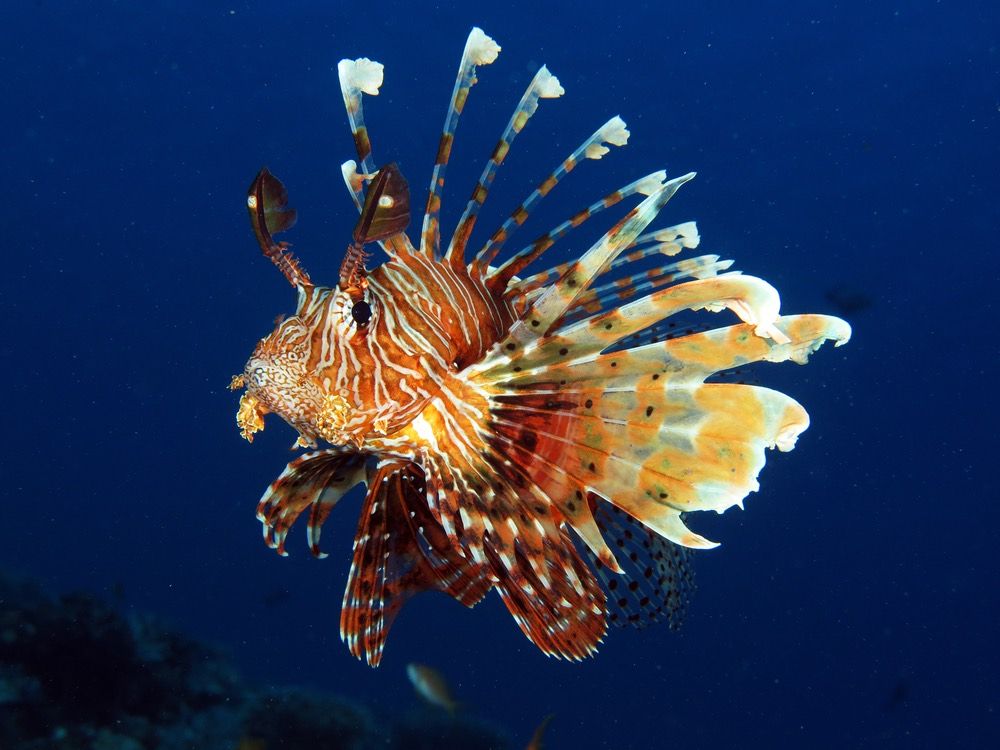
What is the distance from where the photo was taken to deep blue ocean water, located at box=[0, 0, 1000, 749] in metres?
30.8

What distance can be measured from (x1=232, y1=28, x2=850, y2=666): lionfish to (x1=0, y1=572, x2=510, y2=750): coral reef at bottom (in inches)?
272

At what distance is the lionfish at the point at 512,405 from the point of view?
9.82ft

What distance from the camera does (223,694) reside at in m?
13.1

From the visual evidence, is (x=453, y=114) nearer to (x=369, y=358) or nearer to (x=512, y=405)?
(x=369, y=358)

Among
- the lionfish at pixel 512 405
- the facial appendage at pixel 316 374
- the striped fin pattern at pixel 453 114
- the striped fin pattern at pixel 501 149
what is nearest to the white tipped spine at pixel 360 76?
the lionfish at pixel 512 405

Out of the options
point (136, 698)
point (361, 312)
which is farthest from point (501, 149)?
point (136, 698)

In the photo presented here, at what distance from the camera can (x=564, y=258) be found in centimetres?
3058

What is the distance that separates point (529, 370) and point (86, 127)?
4463 centimetres

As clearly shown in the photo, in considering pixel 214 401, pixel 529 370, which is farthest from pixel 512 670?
pixel 529 370

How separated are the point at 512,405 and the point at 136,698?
426 inches

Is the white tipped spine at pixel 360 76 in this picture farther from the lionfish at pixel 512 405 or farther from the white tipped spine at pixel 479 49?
the white tipped spine at pixel 479 49

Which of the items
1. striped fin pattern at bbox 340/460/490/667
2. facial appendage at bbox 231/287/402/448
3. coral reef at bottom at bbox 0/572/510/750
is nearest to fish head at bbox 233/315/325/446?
facial appendage at bbox 231/287/402/448

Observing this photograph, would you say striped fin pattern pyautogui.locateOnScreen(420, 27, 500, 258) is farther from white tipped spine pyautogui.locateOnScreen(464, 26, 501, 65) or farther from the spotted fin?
the spotted fin

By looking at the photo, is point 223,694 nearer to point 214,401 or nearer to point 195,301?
point 214,401
